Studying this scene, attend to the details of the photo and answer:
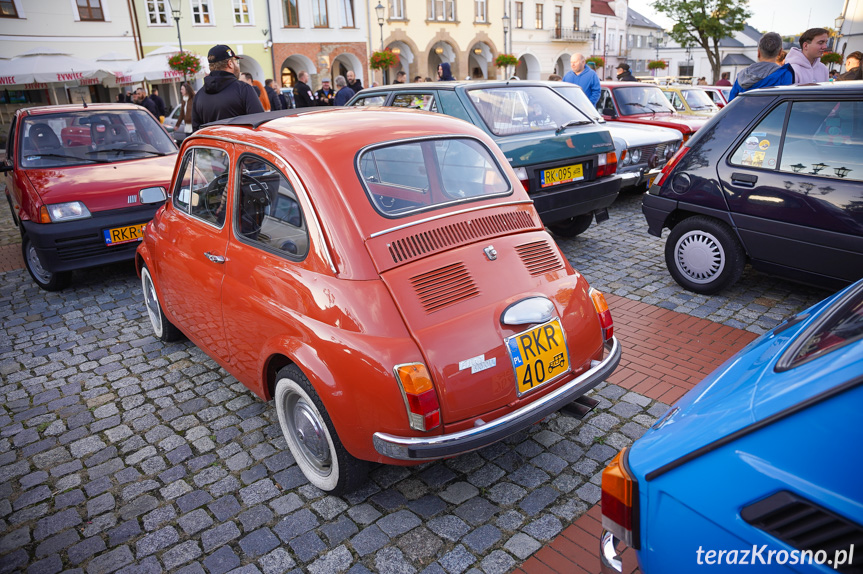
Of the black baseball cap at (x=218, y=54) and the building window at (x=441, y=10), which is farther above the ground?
the building window at (x=441, y=10)

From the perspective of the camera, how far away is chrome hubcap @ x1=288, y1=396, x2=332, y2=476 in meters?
3.00

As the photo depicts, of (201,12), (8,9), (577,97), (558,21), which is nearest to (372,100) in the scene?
(577,97)

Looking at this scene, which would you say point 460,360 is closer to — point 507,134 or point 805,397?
point 805,397

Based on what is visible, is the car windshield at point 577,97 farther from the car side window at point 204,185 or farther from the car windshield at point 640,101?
the car side window at point 204,185

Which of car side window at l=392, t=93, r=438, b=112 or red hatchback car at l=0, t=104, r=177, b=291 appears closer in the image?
red hatchback car at l=0, t=104, r=177, b=291

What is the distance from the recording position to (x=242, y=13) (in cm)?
3116

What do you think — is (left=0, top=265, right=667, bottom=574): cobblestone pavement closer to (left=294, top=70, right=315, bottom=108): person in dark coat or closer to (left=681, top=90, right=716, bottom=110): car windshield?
(left=294, top=70, right=315, bottom=108): person in dark coat

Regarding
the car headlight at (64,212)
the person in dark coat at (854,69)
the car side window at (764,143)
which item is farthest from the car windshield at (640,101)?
the car headlight at (64,212)

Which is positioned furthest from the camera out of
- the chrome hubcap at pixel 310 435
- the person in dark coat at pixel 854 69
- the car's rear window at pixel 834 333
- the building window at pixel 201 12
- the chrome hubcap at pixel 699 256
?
the building window at pixel 201 12

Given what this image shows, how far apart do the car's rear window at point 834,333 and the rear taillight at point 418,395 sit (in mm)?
1426

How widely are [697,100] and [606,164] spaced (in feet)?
→ 25.7

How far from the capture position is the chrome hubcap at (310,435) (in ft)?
9.84

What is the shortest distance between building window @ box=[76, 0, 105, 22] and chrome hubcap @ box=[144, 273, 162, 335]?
90.0 ft

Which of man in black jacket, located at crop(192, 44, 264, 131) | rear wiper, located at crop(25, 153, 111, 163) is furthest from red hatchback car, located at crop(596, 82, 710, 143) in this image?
rear wiper, located at crop(25, 153, 111, 163)
